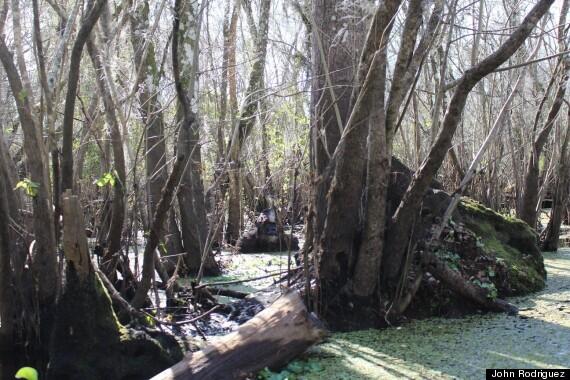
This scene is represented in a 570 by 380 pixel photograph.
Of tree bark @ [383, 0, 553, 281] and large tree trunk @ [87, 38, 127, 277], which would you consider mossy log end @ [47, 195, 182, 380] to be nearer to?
large tree trunk @ [87, 38, 127, 277]

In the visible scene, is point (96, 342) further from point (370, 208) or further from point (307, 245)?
point (370, 208)

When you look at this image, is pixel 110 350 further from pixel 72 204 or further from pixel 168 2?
pixel 168 2

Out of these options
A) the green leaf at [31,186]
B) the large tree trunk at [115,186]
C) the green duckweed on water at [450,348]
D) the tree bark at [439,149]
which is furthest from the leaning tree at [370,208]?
the green leaf at [31,186]

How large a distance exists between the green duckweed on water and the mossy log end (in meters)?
0.94

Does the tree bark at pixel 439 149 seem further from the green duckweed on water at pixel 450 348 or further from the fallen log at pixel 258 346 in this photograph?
the fallen log at pixel 258 346

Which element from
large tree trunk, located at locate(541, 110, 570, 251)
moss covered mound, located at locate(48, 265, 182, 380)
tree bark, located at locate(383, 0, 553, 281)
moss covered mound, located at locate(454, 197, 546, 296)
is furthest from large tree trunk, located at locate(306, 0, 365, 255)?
large tree trunk, located at locate(541, 110, 570, 251)

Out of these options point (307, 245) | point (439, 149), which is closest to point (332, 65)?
point (439, 149)

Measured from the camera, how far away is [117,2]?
815 centimetres

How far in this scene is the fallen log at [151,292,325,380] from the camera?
Result: 3.59 metres

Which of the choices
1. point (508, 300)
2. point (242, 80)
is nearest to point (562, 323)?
point (508, 300)

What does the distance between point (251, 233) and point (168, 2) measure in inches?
192

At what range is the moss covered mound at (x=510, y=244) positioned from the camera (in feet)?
19.8

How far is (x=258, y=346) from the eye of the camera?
3.80 meters

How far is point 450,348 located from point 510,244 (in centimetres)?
278
